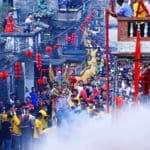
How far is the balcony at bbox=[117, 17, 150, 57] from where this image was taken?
11.9 metres

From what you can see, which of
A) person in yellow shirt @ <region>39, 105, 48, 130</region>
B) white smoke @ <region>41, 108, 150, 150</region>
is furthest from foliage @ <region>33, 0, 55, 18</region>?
white smoke @ <region>41, 108, 150, 150</region>

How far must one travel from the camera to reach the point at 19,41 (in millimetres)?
23297

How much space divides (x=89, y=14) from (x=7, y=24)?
7664 millimetres

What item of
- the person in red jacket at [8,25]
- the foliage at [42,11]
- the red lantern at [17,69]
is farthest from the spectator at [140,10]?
the foliage at [42,11]

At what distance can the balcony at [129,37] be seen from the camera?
11914 millimetres

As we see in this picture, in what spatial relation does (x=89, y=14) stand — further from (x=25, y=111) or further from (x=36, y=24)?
(x=25, y=111)

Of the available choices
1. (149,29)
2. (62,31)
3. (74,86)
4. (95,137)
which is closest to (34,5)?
(62,31)

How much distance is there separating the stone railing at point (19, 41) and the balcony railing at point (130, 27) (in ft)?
34.3

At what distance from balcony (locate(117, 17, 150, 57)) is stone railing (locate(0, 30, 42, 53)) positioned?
10429 mm

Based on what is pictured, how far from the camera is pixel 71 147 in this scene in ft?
30.2

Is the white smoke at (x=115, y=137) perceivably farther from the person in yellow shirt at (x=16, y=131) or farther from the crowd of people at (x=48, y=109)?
the person in yellow shirt at (x=16, y=131)

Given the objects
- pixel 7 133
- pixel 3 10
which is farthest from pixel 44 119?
pixel 3 10

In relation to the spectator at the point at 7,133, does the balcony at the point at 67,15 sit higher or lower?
higher

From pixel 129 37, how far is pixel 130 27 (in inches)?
9.9
